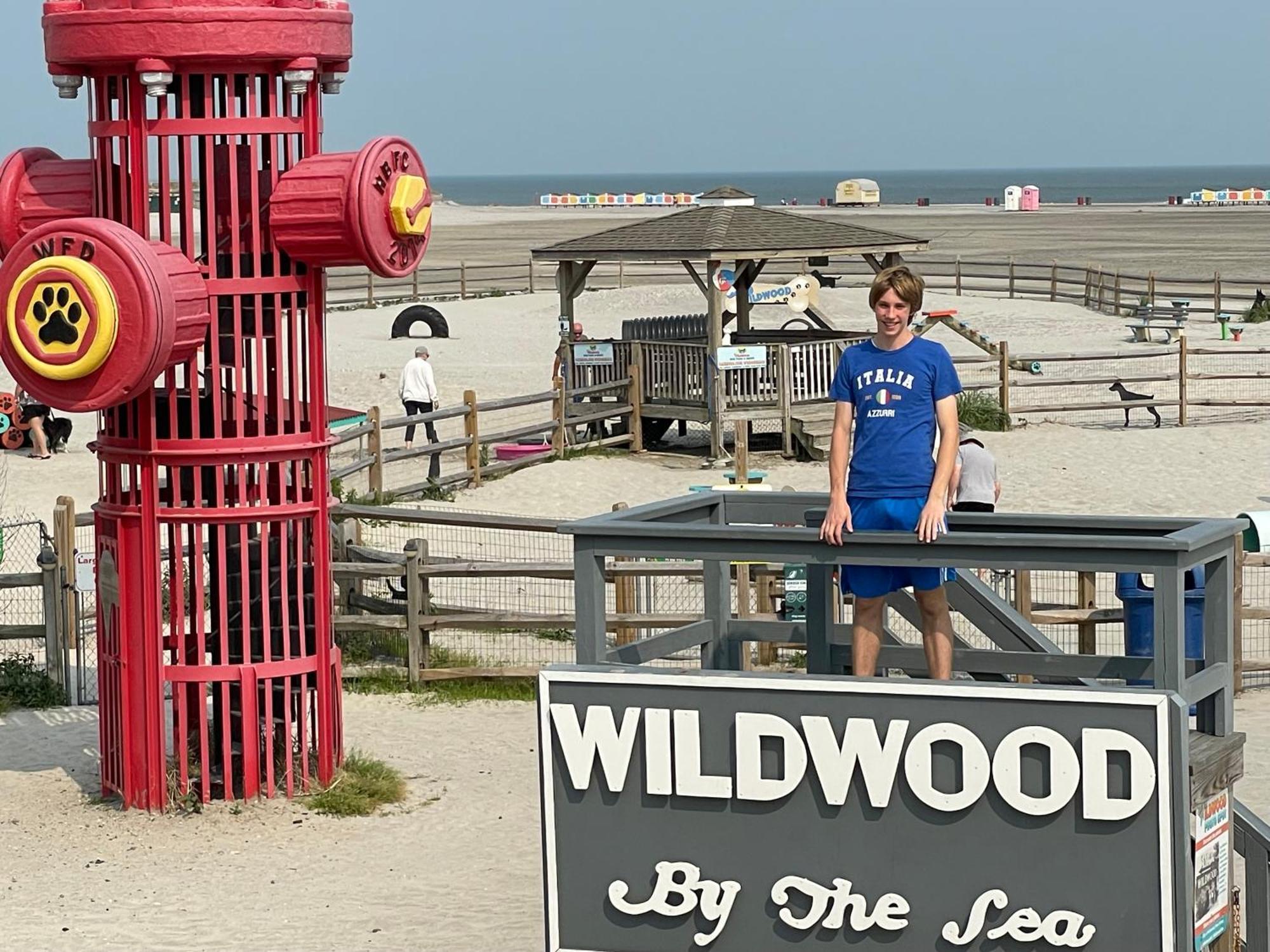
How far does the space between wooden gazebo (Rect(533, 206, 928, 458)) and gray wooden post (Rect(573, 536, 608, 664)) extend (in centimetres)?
1488

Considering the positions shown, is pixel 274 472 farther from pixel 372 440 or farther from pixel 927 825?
pixel 372 440

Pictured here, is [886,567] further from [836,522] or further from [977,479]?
[977,479]

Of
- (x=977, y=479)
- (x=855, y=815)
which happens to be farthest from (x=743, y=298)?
(x=855, y=815)

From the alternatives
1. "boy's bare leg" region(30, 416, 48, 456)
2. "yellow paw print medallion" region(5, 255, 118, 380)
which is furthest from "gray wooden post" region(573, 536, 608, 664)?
"boy's bare leg" region(30, 416, 48, 456)

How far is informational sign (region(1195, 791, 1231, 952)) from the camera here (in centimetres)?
546

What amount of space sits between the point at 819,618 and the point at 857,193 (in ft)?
356

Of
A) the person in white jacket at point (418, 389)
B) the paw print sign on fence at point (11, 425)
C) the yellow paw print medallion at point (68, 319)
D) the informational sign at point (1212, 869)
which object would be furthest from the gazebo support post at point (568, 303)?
the informational sign at point (1212, 869)

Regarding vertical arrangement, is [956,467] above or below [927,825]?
above

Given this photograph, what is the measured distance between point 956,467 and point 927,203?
375 feet

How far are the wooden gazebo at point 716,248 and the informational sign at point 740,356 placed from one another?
20cm

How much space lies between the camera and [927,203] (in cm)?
11794

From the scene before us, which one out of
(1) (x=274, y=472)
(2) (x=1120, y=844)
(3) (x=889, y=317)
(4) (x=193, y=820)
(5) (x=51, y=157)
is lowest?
(4) (x=193, y=820)

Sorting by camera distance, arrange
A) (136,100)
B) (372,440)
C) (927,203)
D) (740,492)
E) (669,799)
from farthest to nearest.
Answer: (927,203)
(372,440)
(136,100)
(740,492)
(669,799)

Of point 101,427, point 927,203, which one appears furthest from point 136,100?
point 927,203
